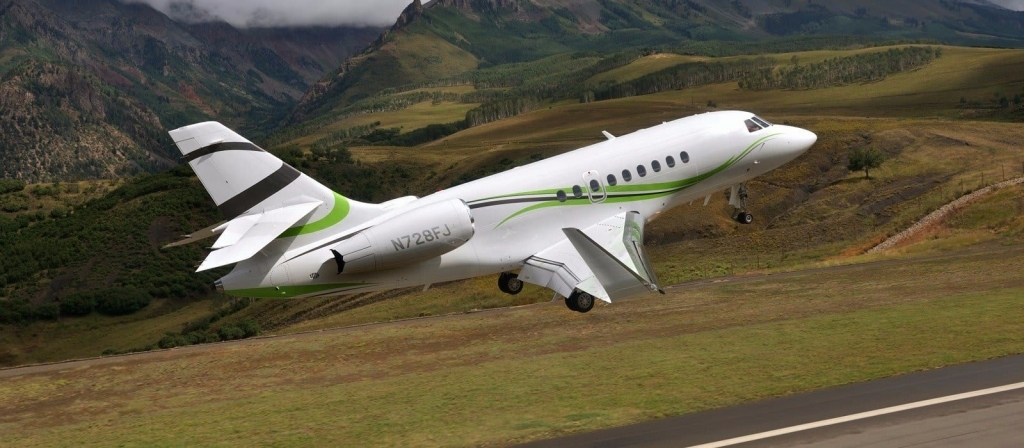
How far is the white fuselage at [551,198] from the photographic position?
2890 cm

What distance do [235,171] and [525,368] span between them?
32.5 ft

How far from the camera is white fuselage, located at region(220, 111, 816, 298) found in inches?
1138

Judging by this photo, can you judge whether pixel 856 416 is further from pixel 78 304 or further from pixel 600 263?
pixel 78 304

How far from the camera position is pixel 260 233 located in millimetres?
27922

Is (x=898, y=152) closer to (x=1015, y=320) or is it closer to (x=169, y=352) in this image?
(x=1015, y=320)

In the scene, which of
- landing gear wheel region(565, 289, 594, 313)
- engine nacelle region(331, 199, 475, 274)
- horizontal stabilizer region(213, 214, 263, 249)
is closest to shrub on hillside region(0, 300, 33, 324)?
horizontal stabilizer region(213, 214, 263, 249)

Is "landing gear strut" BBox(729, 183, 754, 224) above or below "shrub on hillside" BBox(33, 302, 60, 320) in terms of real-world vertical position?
above

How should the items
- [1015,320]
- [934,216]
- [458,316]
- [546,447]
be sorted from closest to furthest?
[546,447]
[1015,320]
[458,316]
[934,216]

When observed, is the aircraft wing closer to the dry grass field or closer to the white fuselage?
the white fuselage

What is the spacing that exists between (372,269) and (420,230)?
1806mm

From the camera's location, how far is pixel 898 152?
7969 centimetres

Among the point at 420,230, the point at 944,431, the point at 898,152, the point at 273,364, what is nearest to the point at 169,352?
the point at 273,364

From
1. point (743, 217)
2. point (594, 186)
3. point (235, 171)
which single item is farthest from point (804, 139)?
point (235, 171)

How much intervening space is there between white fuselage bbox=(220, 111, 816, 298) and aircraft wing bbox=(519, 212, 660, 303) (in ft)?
1.16
